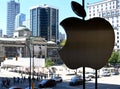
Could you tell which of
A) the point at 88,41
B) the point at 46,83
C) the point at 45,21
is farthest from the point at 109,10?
the point at 88,41

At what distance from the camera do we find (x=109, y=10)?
144m

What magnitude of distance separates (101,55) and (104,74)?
53553 millimetres

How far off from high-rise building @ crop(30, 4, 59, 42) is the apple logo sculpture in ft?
481

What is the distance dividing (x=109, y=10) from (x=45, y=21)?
1257 inches

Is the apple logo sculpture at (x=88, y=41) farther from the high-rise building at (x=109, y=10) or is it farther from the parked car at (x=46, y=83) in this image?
the high-rise building at (x=109, y=10)

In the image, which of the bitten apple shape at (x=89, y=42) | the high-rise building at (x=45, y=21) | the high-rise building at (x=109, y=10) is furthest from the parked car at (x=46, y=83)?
the high-rise building at (x=45, y=21)

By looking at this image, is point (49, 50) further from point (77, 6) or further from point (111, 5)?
point (77, 6)

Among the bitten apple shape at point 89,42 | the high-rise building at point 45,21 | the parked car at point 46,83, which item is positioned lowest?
the parked car at point 46,83

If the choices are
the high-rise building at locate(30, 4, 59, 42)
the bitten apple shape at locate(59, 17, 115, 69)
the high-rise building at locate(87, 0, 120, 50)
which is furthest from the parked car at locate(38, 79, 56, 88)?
the high-rise building at locate(30, 4, 59, 42)

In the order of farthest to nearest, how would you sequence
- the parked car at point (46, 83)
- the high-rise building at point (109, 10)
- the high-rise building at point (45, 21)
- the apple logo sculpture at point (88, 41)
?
the high-rise building at point (45, 21) < the high-rise building at point (109, 10) < the parked car at point (46, 83) < the apple logo sculpture at point (88, 41)

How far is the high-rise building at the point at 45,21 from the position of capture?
15575 cm

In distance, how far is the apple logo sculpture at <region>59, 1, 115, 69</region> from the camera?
25.8 feet

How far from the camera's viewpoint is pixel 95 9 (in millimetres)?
153125

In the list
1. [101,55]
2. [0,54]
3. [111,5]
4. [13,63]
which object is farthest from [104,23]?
[111,5]
